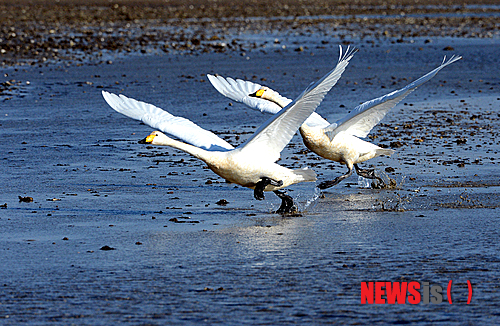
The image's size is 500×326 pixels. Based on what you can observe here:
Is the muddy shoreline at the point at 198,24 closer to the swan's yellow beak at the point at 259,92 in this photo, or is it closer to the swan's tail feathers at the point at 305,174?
the swan's yellow beak at the point at 259,92

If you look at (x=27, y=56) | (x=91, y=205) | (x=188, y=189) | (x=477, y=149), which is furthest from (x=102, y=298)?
(x=27, y=56)

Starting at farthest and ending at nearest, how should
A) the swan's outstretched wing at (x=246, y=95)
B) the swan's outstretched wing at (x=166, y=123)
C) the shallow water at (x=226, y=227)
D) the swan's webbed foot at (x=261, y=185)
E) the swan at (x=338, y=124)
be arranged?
the swan's outstretched wing at (x=246, y=95) → the swan at (x=338, y=124) → the swan's outstretched wing at (x=166, y=123) → the swan's webbed foot at (x=261, y=185) → the shallow water at (x=226, y=227)

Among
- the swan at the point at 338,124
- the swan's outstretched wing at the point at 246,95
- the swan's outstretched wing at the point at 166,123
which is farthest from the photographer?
the swan's outstretched wing at the point at 246,95

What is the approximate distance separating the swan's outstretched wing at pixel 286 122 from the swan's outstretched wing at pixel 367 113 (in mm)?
1399

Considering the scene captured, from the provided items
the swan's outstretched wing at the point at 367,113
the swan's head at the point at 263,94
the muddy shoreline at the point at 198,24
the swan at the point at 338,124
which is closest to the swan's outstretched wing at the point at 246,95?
the swan at the point at 338,124

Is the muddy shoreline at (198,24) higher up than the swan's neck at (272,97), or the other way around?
the muddy shoreline at (198,24)

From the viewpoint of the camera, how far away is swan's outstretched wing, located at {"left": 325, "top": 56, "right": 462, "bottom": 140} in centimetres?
953

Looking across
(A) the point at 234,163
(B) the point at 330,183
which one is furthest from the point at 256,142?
(B) the point at 330,183

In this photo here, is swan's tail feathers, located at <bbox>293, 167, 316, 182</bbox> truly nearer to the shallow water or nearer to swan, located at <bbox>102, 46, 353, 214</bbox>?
swan, located at <bbox>102, 46, 353, 214</bbox>

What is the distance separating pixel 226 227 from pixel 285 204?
102cm

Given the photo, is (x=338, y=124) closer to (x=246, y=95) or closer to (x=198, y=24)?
(x=246, y=95)

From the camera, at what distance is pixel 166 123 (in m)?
8.48

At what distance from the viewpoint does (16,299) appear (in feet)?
18.5

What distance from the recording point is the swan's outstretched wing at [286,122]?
26.1 ft
